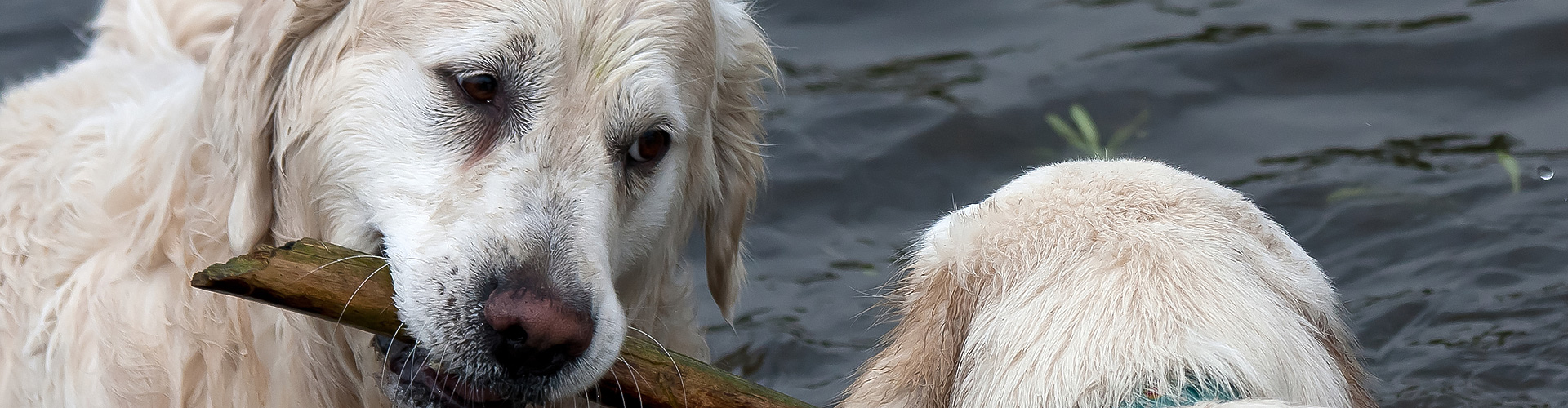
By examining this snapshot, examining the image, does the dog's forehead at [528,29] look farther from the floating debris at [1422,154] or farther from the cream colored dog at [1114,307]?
the floating debris at [1422,154]

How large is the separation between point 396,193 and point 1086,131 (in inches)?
176

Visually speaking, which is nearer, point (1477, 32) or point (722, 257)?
point (722, 257)

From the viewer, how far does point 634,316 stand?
3947 millimetres

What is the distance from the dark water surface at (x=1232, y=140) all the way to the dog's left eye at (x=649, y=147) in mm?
2428

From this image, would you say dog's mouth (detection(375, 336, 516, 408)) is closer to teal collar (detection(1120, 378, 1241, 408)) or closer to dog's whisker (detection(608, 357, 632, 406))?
dog's whisker (detection(608, 357, 632, 406))

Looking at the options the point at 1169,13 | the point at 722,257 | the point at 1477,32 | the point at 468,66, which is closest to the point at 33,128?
the point at 468,66

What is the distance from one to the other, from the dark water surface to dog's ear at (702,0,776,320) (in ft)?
5.48

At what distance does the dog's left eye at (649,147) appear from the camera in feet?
11.2

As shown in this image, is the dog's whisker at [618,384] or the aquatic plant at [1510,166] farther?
the aquatic plant at [1510,166]

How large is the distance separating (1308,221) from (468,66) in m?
4.34

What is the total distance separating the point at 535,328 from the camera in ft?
9.81

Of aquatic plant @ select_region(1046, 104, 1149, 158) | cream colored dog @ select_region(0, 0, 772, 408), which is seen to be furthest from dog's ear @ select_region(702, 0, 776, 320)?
aquatic plant @ select_region(1046, 104, 1149, 158)

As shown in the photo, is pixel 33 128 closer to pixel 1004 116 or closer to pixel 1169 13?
pixel 1004 116

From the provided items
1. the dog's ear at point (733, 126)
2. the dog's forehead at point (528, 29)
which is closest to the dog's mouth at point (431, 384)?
the dog's forehead at point (528, 29)
